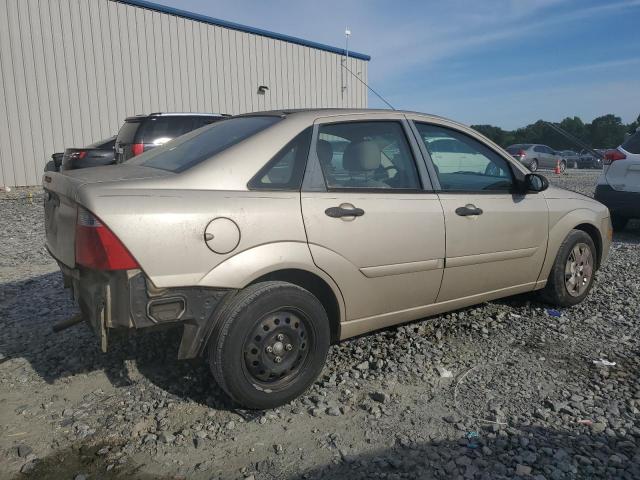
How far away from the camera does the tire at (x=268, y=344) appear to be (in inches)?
108

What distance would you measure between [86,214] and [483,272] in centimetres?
272

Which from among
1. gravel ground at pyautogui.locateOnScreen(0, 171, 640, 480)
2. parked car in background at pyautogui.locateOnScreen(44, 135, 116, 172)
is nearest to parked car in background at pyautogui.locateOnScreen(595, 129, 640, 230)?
gravel ground at pyautogui.locateOnScreen(0, 171, 640, 480)

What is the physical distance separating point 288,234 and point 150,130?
7.49m

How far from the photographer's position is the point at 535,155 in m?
27.8

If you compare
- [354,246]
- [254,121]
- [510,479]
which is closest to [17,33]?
[254,121]

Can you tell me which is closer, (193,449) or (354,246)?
(193,449)

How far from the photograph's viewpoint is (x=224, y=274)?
2.68 metres

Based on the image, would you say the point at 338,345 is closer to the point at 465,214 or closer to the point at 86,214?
the point at 465,214

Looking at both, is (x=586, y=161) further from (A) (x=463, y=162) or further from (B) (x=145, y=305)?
(B) (x=145, y=305)

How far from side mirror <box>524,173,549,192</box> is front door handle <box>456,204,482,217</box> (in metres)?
0.60

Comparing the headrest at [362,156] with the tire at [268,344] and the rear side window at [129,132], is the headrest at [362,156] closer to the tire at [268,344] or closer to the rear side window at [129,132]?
the tire at [268,344]

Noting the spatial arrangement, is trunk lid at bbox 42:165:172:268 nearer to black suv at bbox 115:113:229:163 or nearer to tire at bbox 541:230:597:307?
tire at bbox 541:230:597:307

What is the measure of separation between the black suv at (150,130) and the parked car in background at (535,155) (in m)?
20.3

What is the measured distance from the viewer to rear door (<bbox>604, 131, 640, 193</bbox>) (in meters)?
7.39
